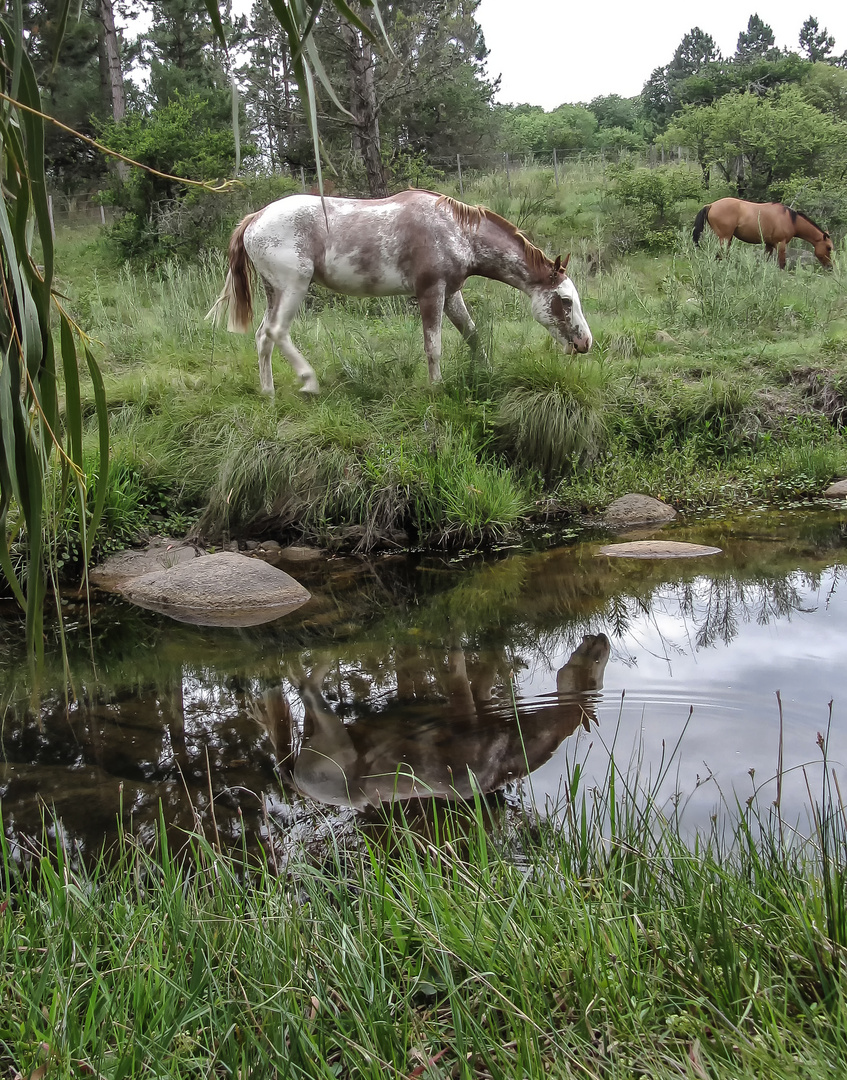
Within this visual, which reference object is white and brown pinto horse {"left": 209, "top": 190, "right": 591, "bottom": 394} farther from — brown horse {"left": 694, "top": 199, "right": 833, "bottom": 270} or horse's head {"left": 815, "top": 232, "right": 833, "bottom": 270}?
horse's head {"left": 815, "top": 232, "right": 833, "bottom": 270}

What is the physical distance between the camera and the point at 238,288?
6980 millimetres

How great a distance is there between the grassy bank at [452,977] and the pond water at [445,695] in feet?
0.88

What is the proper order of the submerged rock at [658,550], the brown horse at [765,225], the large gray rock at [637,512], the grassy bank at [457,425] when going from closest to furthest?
the submerged rock at [658,550] < the grassy bank at [457,425] < the large gray rock at [637,512] < the brown horse at [765,225]

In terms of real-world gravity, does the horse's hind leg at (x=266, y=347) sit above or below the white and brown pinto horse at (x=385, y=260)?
below

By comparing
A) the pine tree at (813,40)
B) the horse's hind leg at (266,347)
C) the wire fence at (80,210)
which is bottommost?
the horse's hind leg at (266,347)

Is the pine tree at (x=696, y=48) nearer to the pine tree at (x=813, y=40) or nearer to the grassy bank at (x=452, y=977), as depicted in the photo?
the pine tree at (x=813, y=40)

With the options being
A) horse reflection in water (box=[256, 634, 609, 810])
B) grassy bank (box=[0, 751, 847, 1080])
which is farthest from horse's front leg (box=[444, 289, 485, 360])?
grassy bank (box=[0, 751, 847, 1080])

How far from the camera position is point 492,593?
17.0 ft

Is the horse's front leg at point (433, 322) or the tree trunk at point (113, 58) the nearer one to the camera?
the horse's front leg at point (433, 322)

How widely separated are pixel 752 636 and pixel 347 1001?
3129 mm

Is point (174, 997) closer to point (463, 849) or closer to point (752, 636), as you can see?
point (463, 849)

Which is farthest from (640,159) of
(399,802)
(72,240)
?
(399,802)

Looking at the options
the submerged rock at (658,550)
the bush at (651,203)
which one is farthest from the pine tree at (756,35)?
the submerged rock at (658,550)

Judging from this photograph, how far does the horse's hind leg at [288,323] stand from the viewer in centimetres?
678
